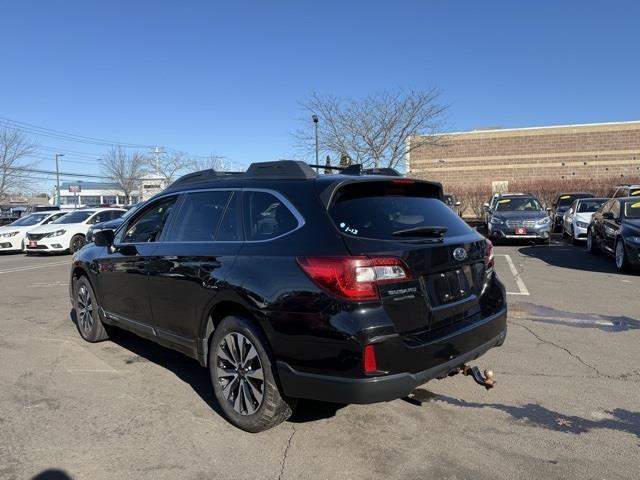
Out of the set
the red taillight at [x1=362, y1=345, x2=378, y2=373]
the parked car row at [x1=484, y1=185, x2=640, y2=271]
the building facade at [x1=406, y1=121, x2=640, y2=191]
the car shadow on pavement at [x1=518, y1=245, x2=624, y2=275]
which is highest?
the building facade at [x1=406, y1=121, x2=640, y2=191]

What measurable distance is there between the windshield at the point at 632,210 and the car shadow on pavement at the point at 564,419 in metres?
7.95

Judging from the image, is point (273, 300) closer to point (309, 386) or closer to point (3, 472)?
point (309, 386)

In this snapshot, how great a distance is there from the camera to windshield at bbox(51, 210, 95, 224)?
18281 millimetres

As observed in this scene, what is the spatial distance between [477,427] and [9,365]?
4.41 meters

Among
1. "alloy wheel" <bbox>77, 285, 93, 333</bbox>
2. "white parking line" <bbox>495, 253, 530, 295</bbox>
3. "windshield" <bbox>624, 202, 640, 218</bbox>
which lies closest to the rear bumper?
"alloy wheel" <bbox>77, 285, 93, 333</bbox>

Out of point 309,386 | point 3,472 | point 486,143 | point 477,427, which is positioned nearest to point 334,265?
point 309,386

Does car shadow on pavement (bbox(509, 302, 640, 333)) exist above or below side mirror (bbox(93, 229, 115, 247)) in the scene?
below

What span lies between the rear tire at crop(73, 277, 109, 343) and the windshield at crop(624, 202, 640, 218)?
997 centimetres

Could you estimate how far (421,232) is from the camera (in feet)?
11.0

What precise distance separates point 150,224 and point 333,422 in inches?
99.2

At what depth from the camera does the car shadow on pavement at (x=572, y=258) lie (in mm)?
10939

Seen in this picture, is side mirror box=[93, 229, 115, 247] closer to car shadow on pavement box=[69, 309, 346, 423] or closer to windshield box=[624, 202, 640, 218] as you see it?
car shadow on pavement box=[69, 309, 346, 423]

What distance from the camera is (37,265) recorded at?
14383 mm

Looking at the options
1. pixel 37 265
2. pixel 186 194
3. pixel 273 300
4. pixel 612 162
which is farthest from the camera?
pixel 612 162
